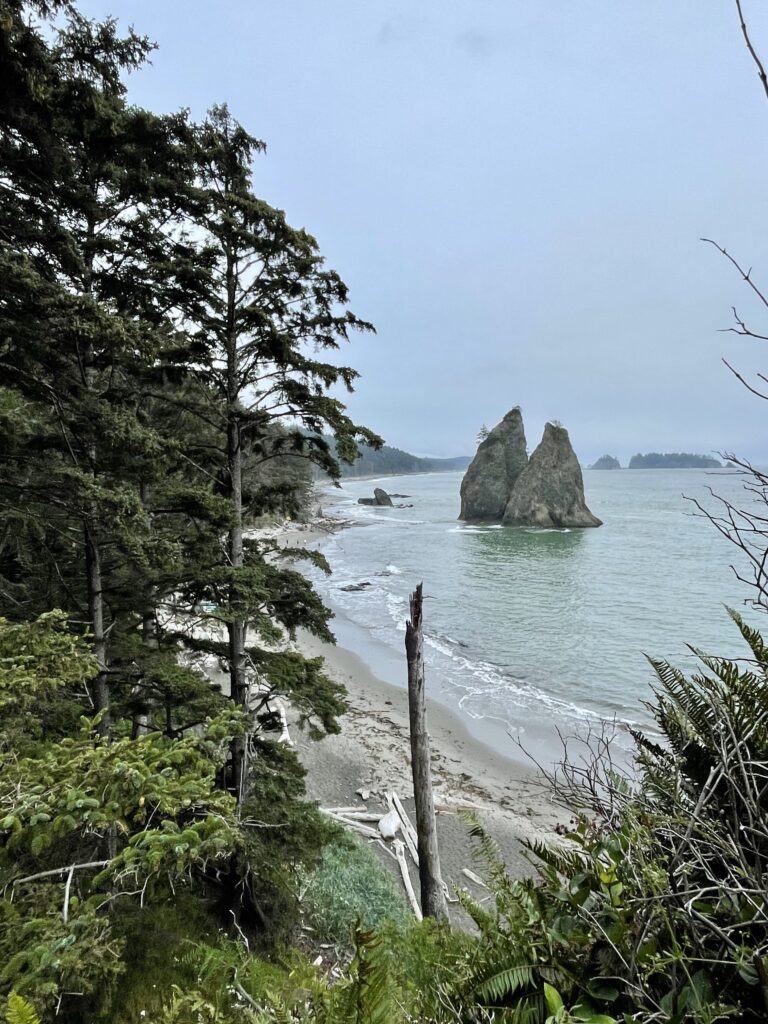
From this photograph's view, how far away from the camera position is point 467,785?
12.2 m

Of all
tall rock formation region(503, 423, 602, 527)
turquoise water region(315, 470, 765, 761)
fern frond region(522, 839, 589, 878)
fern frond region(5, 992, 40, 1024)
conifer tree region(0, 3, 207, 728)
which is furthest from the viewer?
tall rock formation region(503, 423, 602, 527)

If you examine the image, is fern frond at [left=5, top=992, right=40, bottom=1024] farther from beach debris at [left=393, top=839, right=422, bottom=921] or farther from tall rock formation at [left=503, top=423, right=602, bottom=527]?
tall rock formation at [left=503, top=423, right=602, bottom=527]

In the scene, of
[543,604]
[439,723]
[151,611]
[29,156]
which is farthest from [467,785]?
[543,604]

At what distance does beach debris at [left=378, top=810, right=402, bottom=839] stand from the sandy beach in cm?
37

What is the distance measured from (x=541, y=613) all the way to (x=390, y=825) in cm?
1770

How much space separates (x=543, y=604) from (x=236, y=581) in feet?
79.9

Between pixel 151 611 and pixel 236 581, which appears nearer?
pixel 236 581

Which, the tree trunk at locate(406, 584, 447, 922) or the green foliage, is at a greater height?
the tree trunk at locate(406, 584, 447, 922)

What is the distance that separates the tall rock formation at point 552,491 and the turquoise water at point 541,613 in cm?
809

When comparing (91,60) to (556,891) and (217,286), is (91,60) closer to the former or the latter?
(217,286)

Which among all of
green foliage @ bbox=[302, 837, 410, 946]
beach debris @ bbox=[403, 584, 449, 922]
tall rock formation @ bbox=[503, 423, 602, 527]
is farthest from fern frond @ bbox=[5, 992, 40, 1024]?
tall rock formation @ bbox=[503, 423, 602, 527]

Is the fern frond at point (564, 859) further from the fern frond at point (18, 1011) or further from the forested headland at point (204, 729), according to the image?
the fern frond at point (18, 1011)

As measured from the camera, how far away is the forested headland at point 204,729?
1815mm

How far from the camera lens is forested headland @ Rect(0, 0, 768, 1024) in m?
1.82
